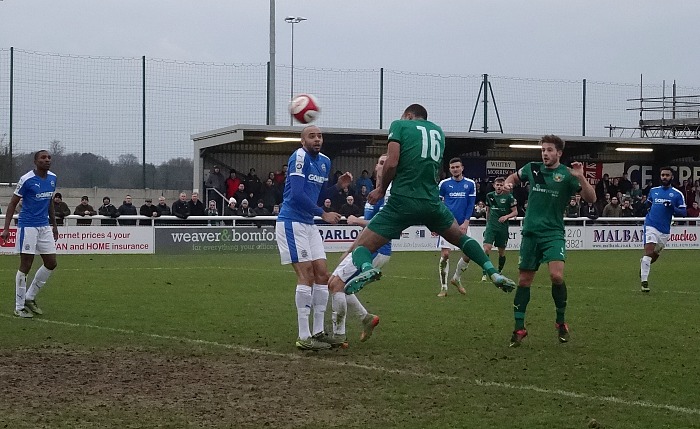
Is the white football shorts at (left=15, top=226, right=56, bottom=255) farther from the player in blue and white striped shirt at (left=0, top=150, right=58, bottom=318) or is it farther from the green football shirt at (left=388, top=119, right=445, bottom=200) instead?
the green football shirt at (left=388, top=119, right=445, bottom=200)

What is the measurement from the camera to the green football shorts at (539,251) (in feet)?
34.3

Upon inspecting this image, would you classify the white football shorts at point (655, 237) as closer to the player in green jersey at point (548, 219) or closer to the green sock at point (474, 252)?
the player in green jersey at point (548, 219)

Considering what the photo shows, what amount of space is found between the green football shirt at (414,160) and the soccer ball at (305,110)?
6.29 feet

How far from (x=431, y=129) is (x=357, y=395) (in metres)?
2.85

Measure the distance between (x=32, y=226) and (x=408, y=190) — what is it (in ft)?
20.1

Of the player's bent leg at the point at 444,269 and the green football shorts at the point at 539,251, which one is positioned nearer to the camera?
the green football shorts at the point at 539,251

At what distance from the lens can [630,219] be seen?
3356 cm

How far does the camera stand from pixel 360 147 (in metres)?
37.6

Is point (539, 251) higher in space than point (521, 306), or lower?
higher

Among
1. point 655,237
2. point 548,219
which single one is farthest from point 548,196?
point 655,237

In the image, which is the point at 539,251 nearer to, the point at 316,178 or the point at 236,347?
the point at 316,178

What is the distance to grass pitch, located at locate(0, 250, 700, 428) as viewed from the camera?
7.02 metres

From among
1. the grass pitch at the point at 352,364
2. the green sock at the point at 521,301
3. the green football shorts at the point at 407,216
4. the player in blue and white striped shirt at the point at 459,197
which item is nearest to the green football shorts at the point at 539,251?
the green sock at the point at 521,301

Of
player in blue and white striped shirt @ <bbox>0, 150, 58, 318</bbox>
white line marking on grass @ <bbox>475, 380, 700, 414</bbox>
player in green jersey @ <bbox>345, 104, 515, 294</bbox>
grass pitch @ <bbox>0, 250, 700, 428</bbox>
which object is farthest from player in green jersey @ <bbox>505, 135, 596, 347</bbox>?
player in blue and white striped shirt @ <bbox>0, 150, 58, 318</bbox>
